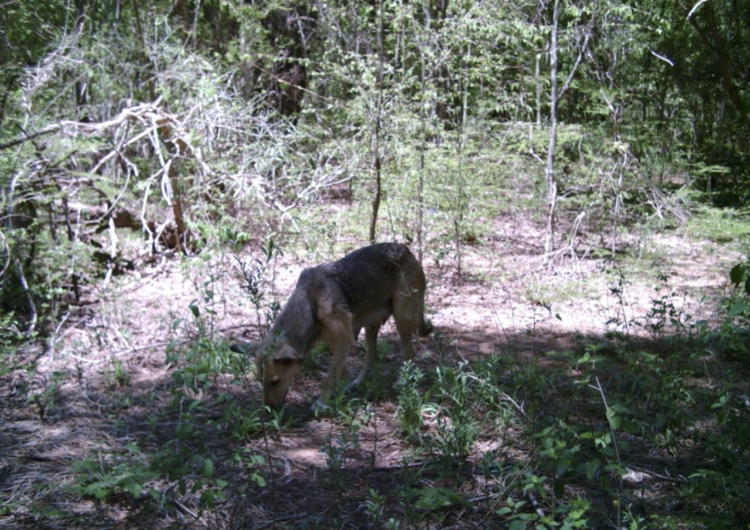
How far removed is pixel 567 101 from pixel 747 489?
1211cm

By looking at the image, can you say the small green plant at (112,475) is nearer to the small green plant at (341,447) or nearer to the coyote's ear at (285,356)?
the small green plant at (341,447)

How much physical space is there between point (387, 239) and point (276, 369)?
19.5ft

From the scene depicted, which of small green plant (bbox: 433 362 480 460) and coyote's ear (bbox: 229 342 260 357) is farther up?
coyote's ear (bbox: 229 342 260 357)

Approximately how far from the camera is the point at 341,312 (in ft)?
22.2

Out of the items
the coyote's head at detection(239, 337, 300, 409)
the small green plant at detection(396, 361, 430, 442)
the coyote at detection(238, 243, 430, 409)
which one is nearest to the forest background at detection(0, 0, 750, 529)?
the small green plant at detection(396, 361, 430, 442)

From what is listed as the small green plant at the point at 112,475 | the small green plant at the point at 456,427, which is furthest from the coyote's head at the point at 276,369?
the small green plant at the point at 456,427

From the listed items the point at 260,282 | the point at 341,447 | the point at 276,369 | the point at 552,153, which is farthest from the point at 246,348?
the point at 552,153

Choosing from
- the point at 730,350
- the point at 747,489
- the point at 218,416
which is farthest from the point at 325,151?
the point at 747,489

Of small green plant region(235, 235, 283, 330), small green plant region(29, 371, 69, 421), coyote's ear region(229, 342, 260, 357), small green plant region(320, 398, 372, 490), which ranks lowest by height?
small green plant region(29, 371, 69, 421)

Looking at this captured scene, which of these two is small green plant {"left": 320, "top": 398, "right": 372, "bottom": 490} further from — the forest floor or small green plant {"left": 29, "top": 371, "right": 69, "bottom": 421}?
small green plant {"left": 29, "top": 371, "right": 69, "bottom": 421}

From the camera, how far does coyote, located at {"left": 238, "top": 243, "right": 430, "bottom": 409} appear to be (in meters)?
6.09

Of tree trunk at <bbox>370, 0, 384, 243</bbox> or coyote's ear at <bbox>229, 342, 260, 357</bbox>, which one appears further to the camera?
tree trunk at <bbox>370, 0, 384, 243</bbox>

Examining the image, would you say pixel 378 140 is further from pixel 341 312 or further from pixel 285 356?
pixel 285 356

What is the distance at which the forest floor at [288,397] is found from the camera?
14.8ft
